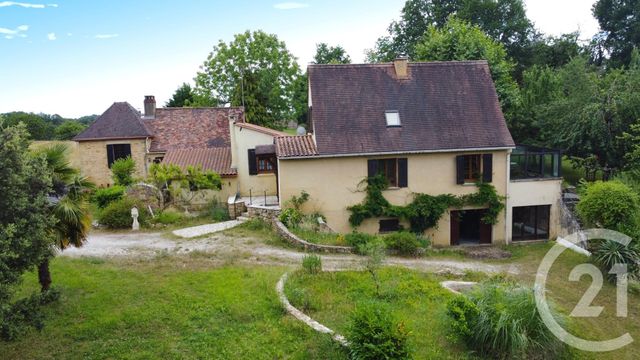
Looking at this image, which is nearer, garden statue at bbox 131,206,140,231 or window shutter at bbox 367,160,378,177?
garden statue at bbox 131,206,140,231

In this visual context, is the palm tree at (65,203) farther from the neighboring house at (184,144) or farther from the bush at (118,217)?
the neighboring house at (184,144)

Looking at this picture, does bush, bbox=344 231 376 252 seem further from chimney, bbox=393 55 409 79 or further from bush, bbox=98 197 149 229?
bush, bbox=98 197 149 229

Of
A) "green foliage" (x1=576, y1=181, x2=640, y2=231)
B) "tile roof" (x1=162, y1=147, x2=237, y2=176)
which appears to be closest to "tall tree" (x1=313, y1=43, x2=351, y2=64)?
"tile roof" (x1=162, y1=147, x2=237, y2=176)

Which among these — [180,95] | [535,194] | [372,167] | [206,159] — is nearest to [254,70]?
[180,95]

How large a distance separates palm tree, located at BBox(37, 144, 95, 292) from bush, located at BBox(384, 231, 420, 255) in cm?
1086

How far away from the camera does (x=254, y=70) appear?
1836 inches

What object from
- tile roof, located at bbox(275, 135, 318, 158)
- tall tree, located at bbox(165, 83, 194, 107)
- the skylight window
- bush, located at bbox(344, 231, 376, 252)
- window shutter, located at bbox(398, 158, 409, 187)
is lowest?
bush, located at bbox(344, 231, 376, 252)

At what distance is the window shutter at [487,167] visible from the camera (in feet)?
71.1

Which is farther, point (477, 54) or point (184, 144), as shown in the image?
point (184, 144)

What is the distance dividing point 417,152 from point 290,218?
6495mm

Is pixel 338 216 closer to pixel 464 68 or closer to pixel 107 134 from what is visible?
pixel 464 68

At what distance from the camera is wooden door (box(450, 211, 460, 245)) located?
22.1m

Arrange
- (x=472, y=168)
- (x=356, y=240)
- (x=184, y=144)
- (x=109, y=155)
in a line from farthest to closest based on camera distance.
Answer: (x=184, y=144) → (x=109, y=155) → (x=472, y=168) → (x=356, y=240)

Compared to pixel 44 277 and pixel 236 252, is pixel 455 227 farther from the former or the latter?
pixel 44 277
